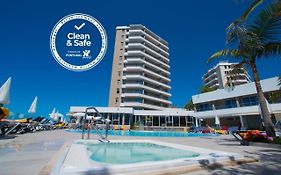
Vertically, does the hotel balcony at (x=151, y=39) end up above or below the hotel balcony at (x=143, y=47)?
above

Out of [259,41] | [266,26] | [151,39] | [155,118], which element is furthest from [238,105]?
[151,39]

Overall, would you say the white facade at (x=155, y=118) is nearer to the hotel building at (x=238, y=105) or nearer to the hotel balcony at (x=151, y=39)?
the hotel building at (x=238, y=105)

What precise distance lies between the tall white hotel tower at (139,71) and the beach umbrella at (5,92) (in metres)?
34.4

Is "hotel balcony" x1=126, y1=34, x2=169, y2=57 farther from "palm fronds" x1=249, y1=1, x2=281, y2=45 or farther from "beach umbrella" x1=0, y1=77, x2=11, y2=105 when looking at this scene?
"palm fronds" x1=249, y1=1, x2=281, y2=45

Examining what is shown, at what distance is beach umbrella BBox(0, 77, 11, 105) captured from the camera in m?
12.0

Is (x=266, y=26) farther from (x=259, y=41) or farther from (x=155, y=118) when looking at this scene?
(x=155, y=118)

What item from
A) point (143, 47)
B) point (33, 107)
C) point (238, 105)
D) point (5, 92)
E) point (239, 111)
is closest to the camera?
point (5, 92)

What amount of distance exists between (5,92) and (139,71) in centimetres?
4065

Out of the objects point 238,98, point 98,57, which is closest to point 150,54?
point 238,98

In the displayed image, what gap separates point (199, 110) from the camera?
34.5m

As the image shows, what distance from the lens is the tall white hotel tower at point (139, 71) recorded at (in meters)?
48.7

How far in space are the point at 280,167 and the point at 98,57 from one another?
13806 mm

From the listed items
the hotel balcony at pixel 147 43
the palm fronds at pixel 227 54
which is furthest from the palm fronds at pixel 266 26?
the hotel balcony at pixel 147 43

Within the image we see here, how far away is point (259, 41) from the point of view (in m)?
9.62
